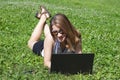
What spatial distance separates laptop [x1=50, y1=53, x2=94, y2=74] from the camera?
899 cm

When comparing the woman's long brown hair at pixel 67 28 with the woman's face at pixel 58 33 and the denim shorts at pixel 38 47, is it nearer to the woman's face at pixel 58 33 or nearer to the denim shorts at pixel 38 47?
the woman's face at pixel 58 33

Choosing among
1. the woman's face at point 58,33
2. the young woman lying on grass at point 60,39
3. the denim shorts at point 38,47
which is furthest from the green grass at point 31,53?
the woman's face at point 58,33

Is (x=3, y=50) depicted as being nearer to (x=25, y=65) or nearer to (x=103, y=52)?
(x=25, y=65)

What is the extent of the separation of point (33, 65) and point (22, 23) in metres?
7.07

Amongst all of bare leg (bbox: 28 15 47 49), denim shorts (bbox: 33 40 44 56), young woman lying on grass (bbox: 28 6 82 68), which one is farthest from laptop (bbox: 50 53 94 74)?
bare leg (bbox: 28 15 47 49)

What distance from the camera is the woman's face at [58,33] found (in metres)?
9.33

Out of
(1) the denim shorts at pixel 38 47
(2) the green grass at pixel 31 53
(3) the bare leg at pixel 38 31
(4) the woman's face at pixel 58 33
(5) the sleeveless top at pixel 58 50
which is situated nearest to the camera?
(2) the green grass at pixel 31 53

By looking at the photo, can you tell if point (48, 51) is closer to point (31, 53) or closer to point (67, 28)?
point (67, 28)

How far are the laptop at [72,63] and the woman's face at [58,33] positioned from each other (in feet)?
1.87

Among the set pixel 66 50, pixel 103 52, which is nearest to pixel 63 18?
pixel 66 50

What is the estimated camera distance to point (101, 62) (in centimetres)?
1059

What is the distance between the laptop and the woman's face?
571 mm

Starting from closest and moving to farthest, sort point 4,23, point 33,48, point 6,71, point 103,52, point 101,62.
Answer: point 6,71, point 101,62, point 33,48, point 103,52, point 4,23

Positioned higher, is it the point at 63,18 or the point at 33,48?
the point at 63,18
